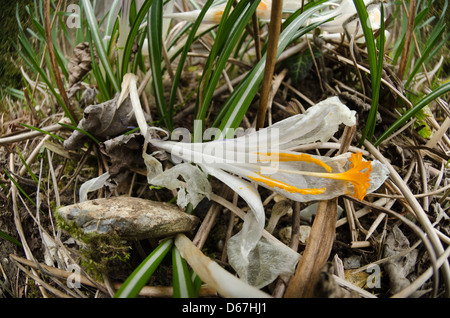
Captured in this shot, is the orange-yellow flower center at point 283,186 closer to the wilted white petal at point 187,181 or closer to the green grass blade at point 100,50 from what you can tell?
the wilted white petal at point 187,181

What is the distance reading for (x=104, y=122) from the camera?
2.83ft

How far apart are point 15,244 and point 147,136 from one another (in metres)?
0.48

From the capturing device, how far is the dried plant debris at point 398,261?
69 cm

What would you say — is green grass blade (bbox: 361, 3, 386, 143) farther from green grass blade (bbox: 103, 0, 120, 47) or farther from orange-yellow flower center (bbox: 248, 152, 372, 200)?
green grass blade (bbox: 103, 0, 120, 47)

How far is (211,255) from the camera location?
0.77 meters

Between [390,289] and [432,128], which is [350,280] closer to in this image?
[390,289]

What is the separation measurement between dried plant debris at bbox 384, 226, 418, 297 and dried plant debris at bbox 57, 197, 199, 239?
472 millimetres

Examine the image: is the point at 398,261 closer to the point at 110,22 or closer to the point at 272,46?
the point at 272,46

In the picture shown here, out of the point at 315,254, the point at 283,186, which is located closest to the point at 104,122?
the point at 283,186

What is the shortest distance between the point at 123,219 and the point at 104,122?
316 millimetres

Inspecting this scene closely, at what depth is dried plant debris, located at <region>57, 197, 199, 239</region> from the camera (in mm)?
670

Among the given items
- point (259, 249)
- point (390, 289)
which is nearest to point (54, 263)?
point (259, 249)

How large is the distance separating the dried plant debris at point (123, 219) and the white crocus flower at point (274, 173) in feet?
0.20

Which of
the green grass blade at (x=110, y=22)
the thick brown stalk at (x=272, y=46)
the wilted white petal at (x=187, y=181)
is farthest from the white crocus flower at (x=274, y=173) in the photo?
the green grass blade at (x=110, y=22)
